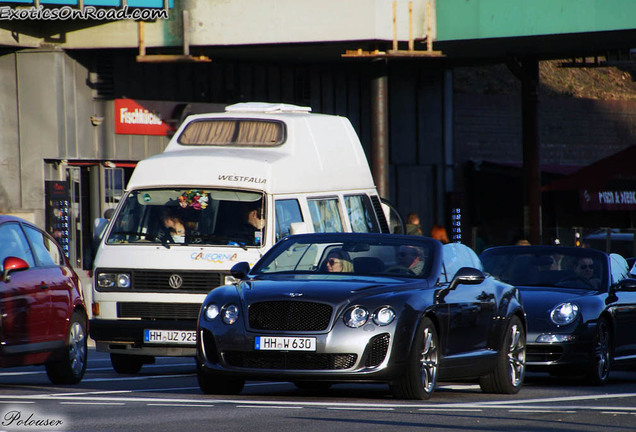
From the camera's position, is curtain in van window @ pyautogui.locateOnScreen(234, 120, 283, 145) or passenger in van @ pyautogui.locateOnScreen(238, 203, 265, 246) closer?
passenger in van @ pyautogui.locateOnScreen(238, 203, 265, 246)

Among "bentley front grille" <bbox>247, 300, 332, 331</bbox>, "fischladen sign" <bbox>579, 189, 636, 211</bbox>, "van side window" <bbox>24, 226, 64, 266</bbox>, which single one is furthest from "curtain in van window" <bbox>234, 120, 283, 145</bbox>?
"fischladen sign" <bbox>579, 189, 636, 211</bbox>

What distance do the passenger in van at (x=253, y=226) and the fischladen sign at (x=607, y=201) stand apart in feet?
62.0

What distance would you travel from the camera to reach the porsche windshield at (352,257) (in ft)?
39.8

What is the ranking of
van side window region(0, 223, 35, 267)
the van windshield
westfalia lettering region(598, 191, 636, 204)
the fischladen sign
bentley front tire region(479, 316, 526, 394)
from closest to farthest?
bentley front tire region(479, 316, 526, 394) < van side window region(0, 223, 35, 267) < the van windshield < the fischladen sign < westfalia lettering region(598, 191, 636, 204)

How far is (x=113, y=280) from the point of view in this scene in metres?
Answer: 15.1

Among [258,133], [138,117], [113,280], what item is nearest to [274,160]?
[258,133]

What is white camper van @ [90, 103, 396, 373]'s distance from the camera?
14.9 m

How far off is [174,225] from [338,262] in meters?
3.51

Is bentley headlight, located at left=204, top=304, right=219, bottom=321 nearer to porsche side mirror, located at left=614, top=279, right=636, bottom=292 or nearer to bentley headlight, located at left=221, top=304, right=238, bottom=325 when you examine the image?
bentley headlight, located at left=221, top=304, right=238, bottom=325

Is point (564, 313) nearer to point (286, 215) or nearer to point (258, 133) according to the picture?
point (286, 215)

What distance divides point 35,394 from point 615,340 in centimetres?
632

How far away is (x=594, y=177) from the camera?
95.4 feet

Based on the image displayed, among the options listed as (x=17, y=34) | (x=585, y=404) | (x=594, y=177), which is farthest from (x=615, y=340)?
(x=17, y=34)

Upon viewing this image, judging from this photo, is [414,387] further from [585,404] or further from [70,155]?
[70,155]
